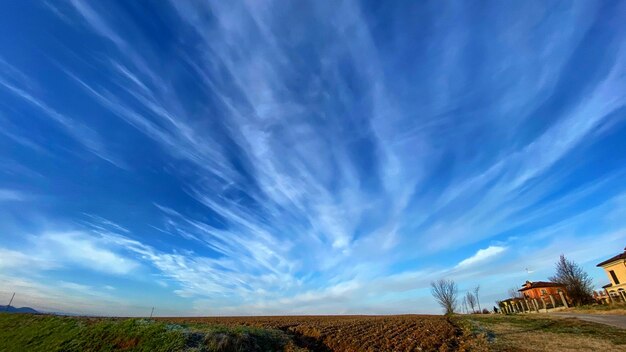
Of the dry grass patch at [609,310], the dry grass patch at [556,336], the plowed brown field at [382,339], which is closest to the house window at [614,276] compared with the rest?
the dry grass patch at [609,310]

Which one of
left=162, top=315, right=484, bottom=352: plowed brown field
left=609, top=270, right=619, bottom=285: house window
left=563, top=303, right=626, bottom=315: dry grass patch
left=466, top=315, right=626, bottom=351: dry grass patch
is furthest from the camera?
left=609, top=270, right=619, bottom=285: house window

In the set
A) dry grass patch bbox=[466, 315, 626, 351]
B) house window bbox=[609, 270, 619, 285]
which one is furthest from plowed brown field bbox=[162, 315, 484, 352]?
house window bbox=[609, 270, 619, 285]

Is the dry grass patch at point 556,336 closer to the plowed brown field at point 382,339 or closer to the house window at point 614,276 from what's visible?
Answer: the plowed brown field at point 382,339

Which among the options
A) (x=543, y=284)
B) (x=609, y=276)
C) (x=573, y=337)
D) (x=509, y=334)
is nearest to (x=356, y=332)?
(x=509, y=334)

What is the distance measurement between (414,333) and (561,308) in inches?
1397

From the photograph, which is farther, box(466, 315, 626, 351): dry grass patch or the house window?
the house window

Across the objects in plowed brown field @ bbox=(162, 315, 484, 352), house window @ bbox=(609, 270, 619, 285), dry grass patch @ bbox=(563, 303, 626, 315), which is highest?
house window @ bbox=(609, 270, 619, 285)

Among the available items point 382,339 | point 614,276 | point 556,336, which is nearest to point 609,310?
point 556,336

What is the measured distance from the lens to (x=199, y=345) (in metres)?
19.2

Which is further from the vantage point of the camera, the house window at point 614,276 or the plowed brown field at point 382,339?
the house window at point 614,276

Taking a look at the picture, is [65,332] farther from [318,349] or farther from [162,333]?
[318,349]

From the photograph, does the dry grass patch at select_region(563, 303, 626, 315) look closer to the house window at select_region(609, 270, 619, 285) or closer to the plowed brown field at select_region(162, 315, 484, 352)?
the plowed brown field at select_region(162, 315, 484, 352)

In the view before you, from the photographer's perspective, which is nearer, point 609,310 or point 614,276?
point 609,310

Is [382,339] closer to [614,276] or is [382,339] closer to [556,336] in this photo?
[556,336]
